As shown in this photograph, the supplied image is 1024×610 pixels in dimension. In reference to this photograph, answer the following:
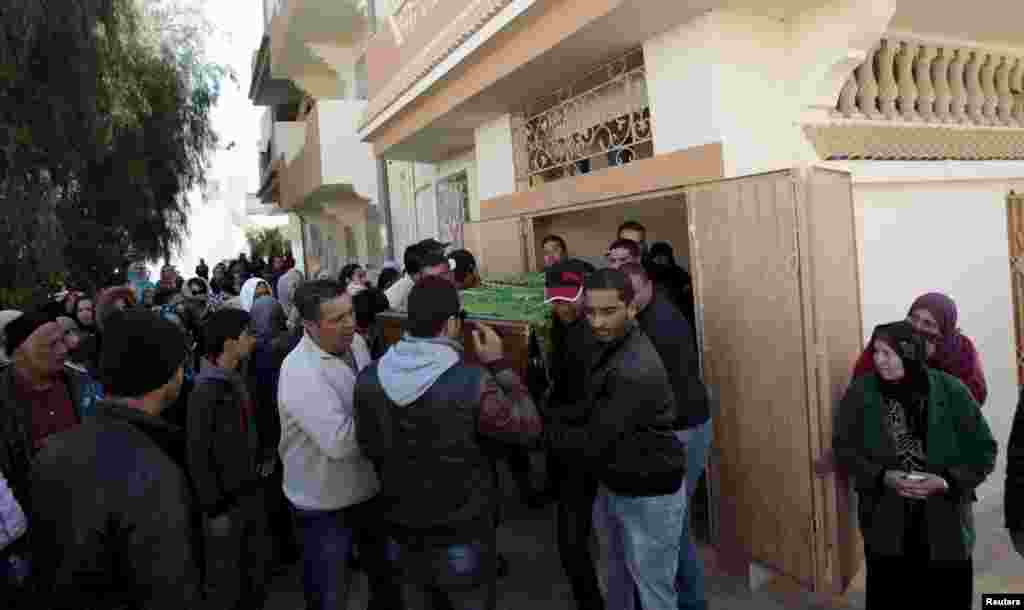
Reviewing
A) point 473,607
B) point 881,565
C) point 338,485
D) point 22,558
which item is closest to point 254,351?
point 338,485

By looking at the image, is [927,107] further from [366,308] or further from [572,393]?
[366,308]

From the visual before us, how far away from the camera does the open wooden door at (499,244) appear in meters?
6.07

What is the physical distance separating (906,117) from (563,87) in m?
2.31

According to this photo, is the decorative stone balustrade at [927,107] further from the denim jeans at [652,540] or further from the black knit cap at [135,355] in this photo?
the black knit cap at [135,355]

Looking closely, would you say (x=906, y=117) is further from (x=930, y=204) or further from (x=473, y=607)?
(x=473, y=607)

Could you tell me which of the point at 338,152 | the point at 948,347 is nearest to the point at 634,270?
the point at 948,347

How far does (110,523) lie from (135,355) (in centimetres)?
42

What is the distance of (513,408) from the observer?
2.50 meters

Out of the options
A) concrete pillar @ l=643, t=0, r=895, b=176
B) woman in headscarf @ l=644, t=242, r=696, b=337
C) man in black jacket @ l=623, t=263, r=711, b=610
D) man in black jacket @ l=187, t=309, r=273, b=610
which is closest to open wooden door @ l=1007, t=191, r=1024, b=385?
concrete pillar @ l=643, t=0, r=895, b=176

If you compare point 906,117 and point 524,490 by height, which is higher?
point 906,117

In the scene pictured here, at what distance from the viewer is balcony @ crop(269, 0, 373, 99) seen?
11789 millimetres

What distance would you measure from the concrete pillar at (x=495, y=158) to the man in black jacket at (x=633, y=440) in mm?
3644

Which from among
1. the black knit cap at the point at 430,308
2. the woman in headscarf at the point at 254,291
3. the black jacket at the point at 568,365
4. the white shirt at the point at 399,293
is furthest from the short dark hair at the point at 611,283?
the woman in headscarf at the point at 254,291

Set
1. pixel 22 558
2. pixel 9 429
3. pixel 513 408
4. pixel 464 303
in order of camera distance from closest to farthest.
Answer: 1. pixel 22 558
2. pixel 513 408
3. pixel 9 429
4. pixel 464 303
